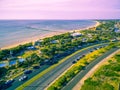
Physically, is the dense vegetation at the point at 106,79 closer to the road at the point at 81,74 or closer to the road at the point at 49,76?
the road at the point at 81,74

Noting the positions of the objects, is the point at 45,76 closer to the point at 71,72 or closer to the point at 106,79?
the point at 71,72

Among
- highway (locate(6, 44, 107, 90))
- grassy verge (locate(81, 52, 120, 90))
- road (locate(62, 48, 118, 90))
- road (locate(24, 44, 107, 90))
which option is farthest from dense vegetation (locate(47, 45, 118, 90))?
grassy verge (locate(81, 52, 120, 90))

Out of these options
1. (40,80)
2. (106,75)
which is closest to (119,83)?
(106,75)

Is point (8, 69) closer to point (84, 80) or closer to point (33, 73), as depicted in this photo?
point (33, 73)

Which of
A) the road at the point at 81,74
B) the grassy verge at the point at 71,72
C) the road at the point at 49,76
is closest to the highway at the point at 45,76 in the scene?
the road at the point at 49,76

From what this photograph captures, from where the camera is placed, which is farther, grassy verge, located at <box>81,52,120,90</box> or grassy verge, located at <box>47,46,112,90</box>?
grassy verge, located at <box>47,46,112,90</box>

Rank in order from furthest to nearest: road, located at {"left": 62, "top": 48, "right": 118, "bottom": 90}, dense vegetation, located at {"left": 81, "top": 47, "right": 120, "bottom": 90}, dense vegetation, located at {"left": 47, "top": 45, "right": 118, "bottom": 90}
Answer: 1. road, located at {"left": 62, "top": 48, "right": 118, "bottom": 90}
2. dense vegetation, located at {"left": 47, "top": 45, "right": 118, "bottom": 90}
3. dense vegetation, located at {"left": 81, "top": 47, "right": 120, "bottom": 90}

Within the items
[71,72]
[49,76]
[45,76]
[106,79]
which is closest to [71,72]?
[71,72]

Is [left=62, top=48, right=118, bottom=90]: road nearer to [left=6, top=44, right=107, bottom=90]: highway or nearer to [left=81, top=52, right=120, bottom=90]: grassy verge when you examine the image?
[left=81, top=52, right=120, bottom=90]: grassy verge
